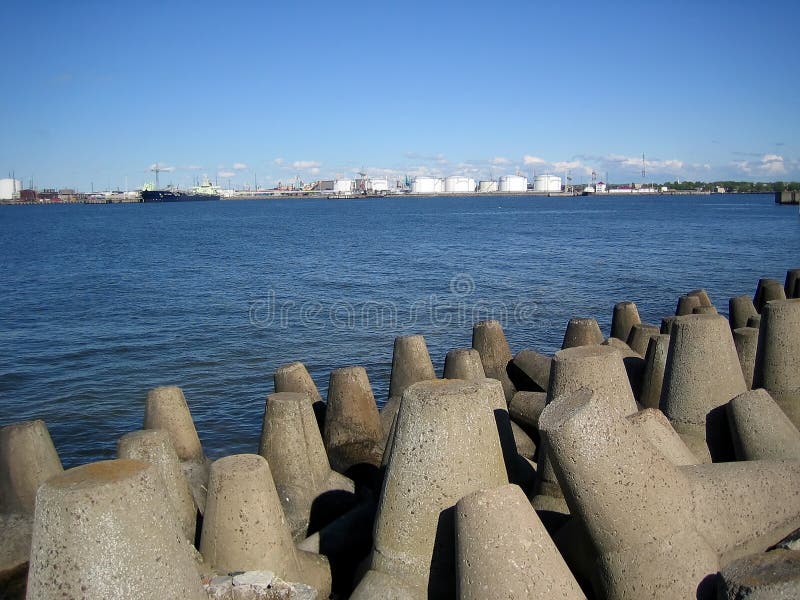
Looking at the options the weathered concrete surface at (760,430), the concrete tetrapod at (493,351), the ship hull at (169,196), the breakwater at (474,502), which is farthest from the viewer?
the ship hull at (169,196)

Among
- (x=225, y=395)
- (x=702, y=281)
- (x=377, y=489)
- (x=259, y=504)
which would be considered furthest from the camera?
(x=702, y=281)

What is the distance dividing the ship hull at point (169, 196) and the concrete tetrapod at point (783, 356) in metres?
178

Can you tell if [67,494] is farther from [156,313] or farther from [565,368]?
[156,313]

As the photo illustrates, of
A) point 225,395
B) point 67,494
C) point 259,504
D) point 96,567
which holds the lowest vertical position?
point 225,395

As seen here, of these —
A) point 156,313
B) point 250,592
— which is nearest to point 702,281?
point 156,313

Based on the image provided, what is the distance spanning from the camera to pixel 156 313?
21.4 meters

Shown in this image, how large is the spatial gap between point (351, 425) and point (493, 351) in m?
2.98

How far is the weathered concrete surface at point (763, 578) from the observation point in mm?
3105

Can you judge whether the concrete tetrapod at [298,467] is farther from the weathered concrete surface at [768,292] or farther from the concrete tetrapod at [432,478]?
the weathered concrete surface at [768,292]

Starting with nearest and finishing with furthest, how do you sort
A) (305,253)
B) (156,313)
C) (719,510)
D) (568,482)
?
(568,482), (719,510), (156,313), (305,253)

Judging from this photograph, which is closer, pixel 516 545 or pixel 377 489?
pixel 516 545

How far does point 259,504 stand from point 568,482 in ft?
6.22

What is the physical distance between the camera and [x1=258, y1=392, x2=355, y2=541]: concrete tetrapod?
19.6 feet

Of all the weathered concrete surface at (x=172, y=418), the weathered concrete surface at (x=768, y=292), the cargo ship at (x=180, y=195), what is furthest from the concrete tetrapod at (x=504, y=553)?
the cargo ship at (x=180, y=195)
